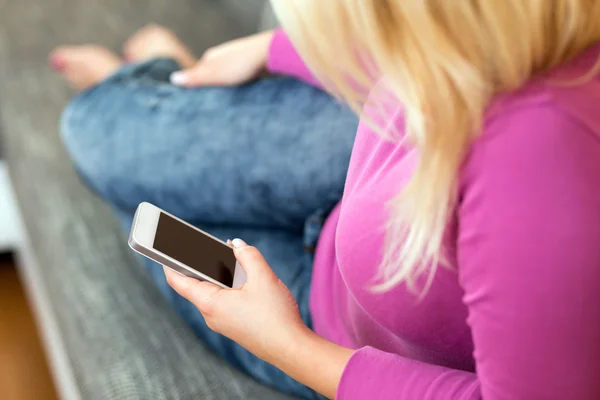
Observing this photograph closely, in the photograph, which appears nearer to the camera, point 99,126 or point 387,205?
point 387,205

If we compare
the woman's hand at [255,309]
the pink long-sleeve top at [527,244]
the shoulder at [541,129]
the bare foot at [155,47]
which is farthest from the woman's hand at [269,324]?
the bare foot at [155,47]

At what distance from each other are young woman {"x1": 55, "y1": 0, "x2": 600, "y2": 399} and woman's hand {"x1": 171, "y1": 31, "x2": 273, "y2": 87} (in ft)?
1.33

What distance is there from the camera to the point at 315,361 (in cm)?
56

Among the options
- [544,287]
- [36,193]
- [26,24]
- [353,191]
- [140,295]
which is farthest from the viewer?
[26,24]

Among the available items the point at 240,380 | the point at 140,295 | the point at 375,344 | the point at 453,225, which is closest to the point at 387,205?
the point at 453,225

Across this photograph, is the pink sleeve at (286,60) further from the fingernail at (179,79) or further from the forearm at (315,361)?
the forearm at (315,361)

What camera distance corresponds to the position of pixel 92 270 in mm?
856

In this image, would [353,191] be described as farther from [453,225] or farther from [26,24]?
[26,24]

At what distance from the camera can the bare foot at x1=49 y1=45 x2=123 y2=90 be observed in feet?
3.71

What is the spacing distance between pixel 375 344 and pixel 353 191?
0.59 ft

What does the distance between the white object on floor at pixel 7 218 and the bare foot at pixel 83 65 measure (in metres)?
0.22

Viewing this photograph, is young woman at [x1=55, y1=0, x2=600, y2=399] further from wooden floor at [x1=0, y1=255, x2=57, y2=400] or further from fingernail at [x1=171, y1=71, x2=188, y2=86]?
wooden floor at [x1=0, y1=255, x2=57, y2=400]

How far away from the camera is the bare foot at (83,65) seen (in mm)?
1131

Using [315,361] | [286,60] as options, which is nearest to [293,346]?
[315,361]
